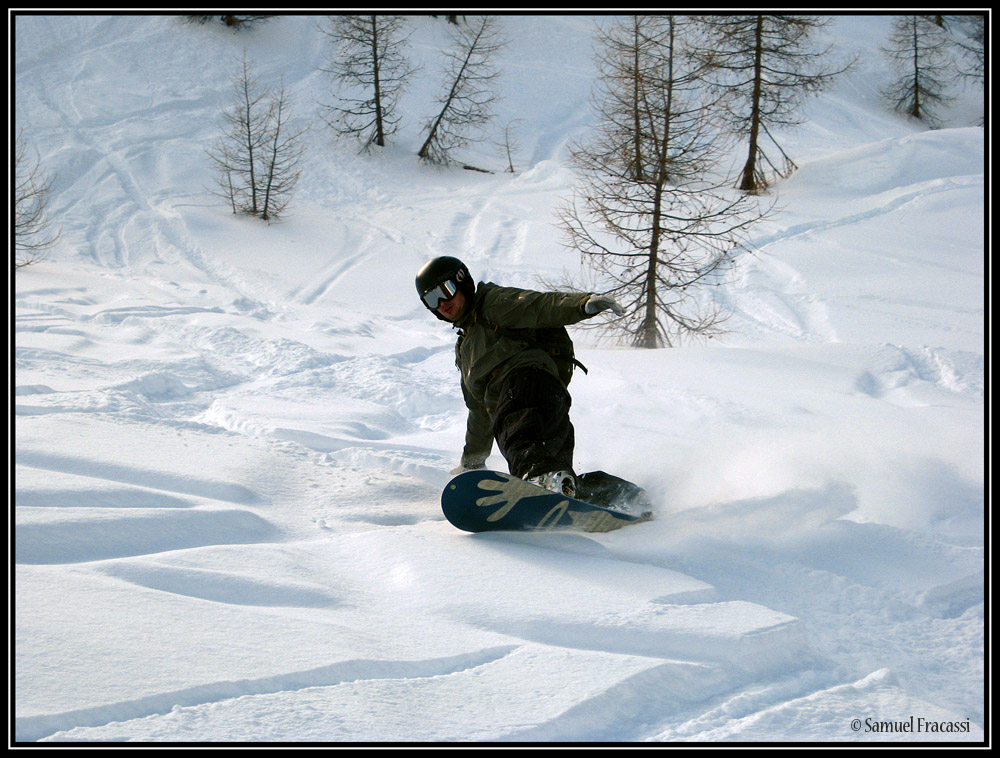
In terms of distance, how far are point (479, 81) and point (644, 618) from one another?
99.2 feet

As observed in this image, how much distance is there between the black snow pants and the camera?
3.71 m

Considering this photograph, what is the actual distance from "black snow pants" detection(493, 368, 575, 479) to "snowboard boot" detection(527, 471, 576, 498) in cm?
4

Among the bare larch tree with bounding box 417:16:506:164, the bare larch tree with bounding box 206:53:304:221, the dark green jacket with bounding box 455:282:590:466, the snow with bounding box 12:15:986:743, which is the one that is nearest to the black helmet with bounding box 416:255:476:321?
the dark green jacket with bounding box 455:282:590:466

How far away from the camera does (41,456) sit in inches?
148

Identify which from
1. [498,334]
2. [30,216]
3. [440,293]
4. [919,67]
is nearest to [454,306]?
[440,293]

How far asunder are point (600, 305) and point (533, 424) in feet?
2.38

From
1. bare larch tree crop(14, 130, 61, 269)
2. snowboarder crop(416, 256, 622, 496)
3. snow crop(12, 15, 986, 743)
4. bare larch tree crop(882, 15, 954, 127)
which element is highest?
bare larch tree crop(882, 15, 954, 127)

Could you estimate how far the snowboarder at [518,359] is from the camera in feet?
12.2

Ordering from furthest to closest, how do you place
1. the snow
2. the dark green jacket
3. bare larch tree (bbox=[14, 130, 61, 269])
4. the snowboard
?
bare larch tree (bbox=[14, 130, 61, 269]) < the dark green jacket < the snowboard < the snow

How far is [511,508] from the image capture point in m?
3.40

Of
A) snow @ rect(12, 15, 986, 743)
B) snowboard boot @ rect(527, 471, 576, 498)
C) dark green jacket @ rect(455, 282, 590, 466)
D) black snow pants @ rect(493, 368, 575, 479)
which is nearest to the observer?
snow @ rect(12, 15, 986, 743)

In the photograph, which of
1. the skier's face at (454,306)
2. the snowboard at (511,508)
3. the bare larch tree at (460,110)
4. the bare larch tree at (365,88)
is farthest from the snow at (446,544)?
the bare larch tree at (365,88)

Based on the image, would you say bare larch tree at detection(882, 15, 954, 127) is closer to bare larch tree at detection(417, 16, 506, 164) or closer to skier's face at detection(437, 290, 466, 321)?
bare larch tree at detection(417, 16, 506, 164)
